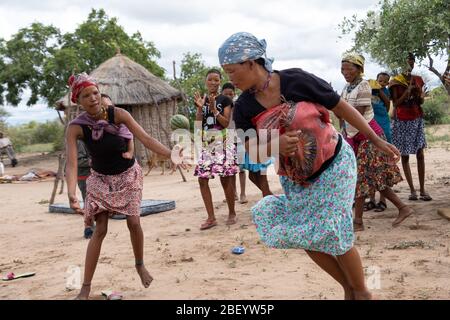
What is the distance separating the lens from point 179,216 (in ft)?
24.4

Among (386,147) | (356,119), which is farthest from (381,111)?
(356,119)

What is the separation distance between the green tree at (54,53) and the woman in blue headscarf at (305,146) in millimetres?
18662

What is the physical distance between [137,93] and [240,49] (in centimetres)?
1377

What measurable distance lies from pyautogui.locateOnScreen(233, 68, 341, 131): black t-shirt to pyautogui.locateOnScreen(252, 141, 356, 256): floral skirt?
308mm

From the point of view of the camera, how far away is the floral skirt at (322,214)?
282cm

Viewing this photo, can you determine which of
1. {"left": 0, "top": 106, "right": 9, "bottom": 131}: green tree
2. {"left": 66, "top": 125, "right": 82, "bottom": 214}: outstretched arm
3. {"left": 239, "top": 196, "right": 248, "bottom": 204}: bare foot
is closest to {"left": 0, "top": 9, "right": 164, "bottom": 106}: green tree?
{"left": 0, "top": 106, "right": 9, "bottom": 131}: green tree

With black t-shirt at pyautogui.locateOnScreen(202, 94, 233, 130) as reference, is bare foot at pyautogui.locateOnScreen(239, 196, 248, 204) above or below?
below

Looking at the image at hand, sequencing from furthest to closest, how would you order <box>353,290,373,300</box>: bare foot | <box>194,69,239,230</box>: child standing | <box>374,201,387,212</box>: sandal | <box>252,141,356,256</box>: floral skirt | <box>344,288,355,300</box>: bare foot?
<box>374,201,387,212</box>: sandal
<box>194,69,239,230</box>: child standing
<box>344,288,355,300</box>: bare foot
<box>353,290,373,300</box>: bare foot
<box>252,141,356,256</box>: floral skirt

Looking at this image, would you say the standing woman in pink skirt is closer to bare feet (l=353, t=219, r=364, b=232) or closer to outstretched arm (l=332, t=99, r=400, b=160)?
outstretched arm (l=332, t=99, r=400, b=160)

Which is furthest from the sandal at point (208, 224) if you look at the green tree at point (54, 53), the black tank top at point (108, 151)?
the green tree at point (54, 53)

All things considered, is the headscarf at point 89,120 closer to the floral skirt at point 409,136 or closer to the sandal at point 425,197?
the floral skirt at point 409,136

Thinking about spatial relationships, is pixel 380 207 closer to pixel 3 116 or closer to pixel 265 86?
pixel 265 86

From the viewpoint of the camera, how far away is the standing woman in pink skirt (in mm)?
3934

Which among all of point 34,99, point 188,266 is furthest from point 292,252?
point 34,99
